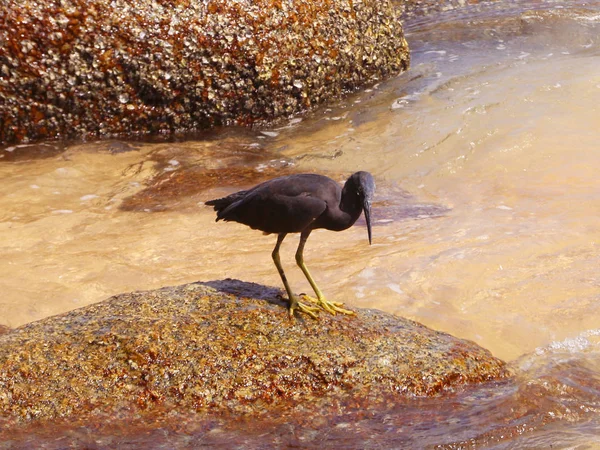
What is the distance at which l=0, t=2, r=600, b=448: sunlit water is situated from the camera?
504 centimetres

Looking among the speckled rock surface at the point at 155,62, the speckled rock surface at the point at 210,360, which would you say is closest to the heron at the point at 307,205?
the speckled rock surface at the point at 210,360

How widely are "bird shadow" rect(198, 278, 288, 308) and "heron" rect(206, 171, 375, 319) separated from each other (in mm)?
110

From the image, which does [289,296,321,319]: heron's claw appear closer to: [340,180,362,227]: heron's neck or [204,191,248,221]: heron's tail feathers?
[340,180,362,227]: heron's neck

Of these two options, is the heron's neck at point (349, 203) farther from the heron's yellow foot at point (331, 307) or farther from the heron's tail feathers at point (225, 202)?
the heron's tail feathers at point (225, 202)

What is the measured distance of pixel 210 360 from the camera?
3.58 meters

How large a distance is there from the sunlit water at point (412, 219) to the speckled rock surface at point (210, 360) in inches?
23.5

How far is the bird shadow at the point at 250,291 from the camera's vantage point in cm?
415

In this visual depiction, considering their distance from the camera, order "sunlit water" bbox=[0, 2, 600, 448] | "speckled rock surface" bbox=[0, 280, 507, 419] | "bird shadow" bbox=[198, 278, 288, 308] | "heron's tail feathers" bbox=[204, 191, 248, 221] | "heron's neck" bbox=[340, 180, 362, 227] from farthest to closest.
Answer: "sunlit water" bbox=[0, 2, 600, 448] < "heron's tail feathers" bbox=[204, 191, 248, 221] < "bird shadow" bbox=[198, 278, 288, 308] < "heron's neck" bbox=[340, 180, 362, 227] < "speckled rock surface" bbox=[0, 280, 507, 419]

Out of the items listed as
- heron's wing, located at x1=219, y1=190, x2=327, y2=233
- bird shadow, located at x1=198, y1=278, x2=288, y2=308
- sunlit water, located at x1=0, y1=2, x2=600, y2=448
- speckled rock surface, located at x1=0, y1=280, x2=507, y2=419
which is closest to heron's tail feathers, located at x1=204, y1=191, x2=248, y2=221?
heron's wing, located at x1=219, y1=190, x2=327, y2=233

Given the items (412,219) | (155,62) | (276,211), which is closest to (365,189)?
(276,211)

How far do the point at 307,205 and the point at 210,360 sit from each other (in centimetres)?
93

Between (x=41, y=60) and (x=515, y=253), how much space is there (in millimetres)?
4873

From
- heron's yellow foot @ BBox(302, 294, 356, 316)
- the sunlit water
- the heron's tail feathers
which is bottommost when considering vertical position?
the sunlit water

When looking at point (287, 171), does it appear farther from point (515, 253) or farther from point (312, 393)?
point (312, 393)
